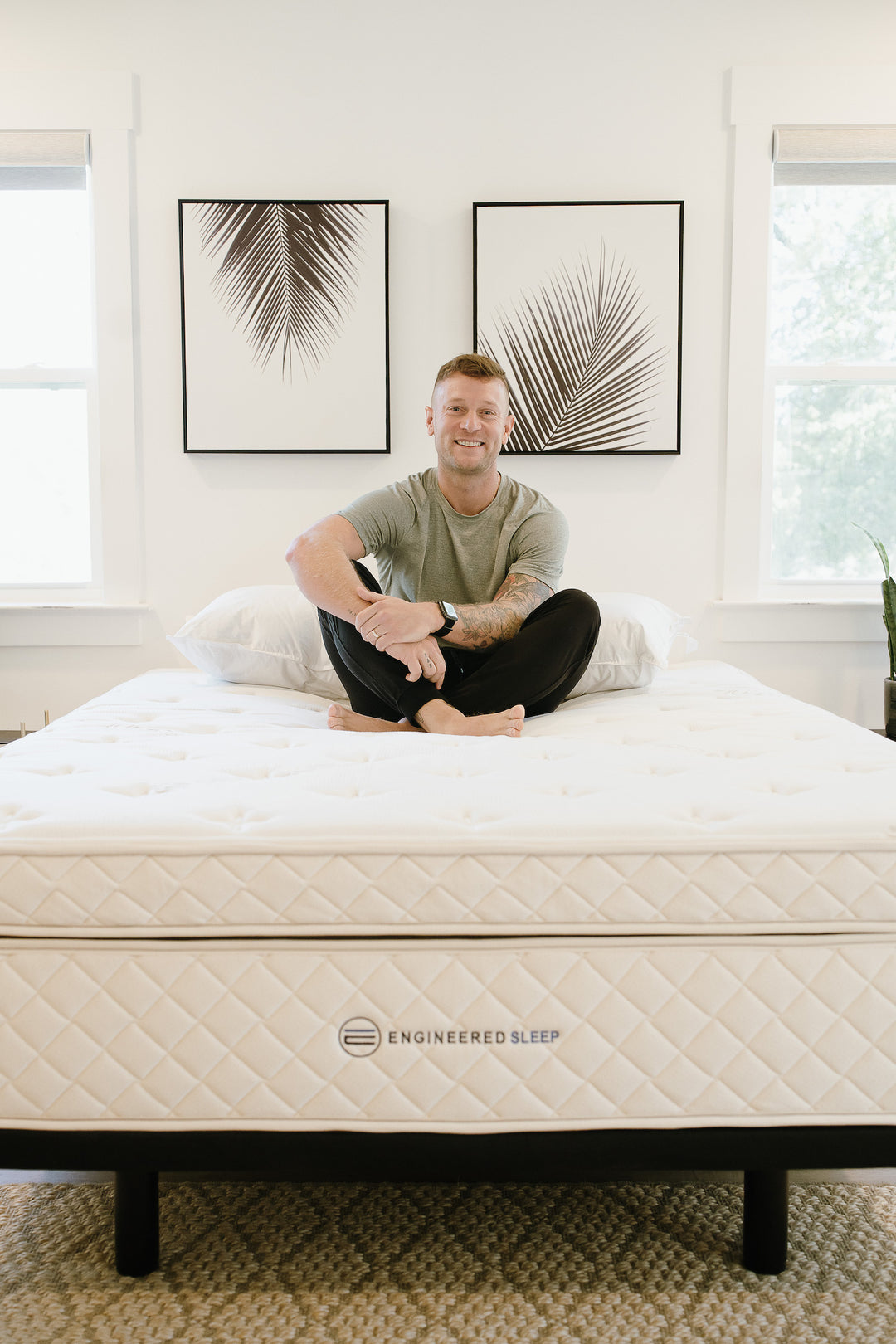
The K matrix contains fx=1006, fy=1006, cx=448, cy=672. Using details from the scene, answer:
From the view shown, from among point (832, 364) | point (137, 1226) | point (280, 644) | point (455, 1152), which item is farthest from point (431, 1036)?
point (832, 364)

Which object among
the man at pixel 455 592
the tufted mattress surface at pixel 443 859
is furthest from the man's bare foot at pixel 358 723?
the tufted mattress surface at pixel 443 859

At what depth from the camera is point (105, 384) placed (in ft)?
9.54

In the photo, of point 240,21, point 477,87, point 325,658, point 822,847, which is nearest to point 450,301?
point 477,87

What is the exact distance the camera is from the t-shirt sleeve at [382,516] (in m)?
2.07

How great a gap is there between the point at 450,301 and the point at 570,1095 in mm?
2408

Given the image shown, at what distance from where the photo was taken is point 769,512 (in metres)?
3.02

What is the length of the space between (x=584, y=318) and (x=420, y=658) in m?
1.50

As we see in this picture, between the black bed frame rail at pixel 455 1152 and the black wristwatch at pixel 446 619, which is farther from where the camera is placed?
the black wristwatch at pixel 446 619

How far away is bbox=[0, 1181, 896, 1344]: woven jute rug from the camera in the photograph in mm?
1005

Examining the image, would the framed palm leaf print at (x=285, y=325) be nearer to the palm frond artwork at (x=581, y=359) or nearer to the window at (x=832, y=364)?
the palm frond artwork at (x=581, y=359)

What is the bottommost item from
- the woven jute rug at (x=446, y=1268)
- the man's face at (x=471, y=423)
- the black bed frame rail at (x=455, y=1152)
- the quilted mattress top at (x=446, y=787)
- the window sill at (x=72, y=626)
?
the woven jute rug at (x=446, y=1268)

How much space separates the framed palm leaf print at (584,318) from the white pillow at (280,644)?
769 mm

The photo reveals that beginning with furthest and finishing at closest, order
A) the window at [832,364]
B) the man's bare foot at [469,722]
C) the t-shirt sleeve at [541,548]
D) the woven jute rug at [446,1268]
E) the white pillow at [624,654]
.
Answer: the window at [832,364], the white pillow at [624,654], the t-shirt sleeve at [541,548], the man's bare foot at [469,722], the woven jute rug at [446,1268]

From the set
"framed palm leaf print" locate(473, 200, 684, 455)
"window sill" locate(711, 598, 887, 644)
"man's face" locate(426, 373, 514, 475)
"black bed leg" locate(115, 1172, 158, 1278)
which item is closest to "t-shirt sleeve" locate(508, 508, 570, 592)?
"man's face" locate(426, 373, 514, 475)
